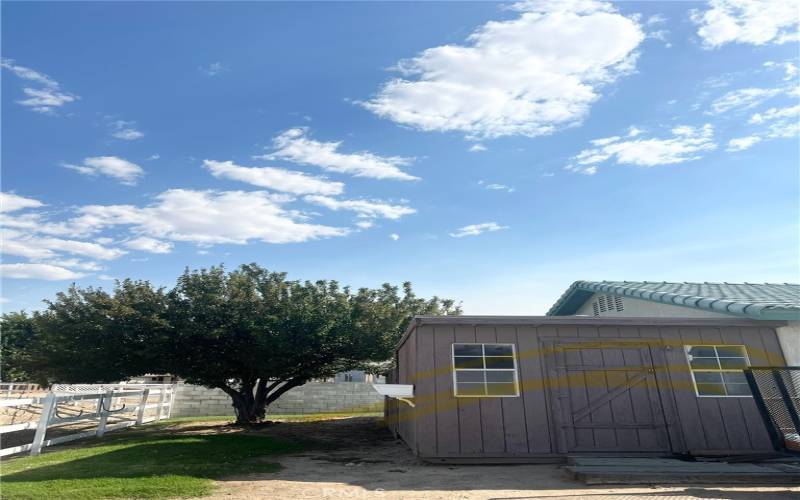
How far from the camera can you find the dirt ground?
6.69 metres

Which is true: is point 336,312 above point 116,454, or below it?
above

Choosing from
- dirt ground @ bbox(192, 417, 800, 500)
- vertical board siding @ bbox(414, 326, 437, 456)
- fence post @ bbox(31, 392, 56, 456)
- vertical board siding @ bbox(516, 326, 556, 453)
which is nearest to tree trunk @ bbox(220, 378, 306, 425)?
fence post @ bbox(31, 392, 56, 456)

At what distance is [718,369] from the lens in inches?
388

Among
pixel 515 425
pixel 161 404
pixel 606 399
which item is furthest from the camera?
pixel 161 404

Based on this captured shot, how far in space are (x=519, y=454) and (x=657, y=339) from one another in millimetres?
4136

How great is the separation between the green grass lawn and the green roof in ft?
34.5

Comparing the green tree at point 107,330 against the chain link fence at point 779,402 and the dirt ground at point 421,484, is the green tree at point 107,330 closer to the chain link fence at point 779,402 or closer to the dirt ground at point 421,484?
the dirt ground at point 421,484

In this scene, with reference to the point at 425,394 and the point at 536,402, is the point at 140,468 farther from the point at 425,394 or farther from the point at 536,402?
the point at 536,402

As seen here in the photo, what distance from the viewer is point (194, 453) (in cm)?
1009

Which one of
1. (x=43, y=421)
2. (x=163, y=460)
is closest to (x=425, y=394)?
(x=163, y=460)

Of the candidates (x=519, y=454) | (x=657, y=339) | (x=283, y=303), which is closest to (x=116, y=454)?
(x=283, y=303)

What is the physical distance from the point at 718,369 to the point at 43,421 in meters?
16.7

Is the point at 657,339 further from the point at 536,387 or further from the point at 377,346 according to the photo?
the point at 377,346

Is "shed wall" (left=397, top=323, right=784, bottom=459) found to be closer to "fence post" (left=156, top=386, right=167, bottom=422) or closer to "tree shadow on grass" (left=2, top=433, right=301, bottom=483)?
"tree shadow on grass" (left=2, top=433, right=301, bottom=483)
